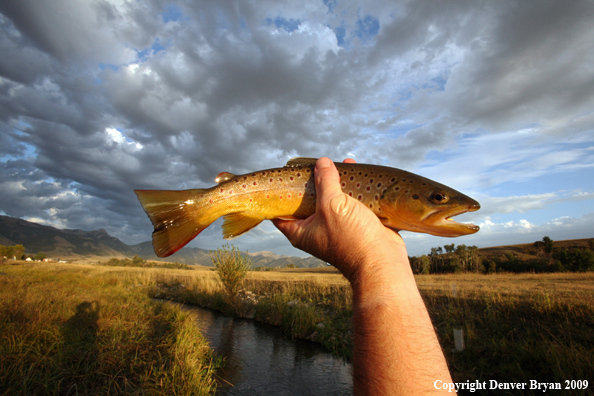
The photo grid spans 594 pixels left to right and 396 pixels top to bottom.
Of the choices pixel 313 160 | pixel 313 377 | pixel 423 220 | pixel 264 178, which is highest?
pixel 313 160

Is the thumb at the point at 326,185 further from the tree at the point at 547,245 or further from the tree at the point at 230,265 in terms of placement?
the tree at the point at 547,245

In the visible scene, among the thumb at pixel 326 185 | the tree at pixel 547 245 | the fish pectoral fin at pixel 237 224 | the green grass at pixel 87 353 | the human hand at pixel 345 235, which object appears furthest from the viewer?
the tree at pixel 547 245

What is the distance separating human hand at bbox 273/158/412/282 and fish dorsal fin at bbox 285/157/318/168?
65 cm

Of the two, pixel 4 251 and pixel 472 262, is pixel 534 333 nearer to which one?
pixel 472 262

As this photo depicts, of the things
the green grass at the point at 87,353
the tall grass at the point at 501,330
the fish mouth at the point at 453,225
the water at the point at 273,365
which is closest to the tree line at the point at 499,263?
the tall grass at the point at 501,330

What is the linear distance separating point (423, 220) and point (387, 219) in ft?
1.27

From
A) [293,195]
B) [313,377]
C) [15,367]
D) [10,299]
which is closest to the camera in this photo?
[293,195]

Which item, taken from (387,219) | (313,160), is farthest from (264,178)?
(387,219)

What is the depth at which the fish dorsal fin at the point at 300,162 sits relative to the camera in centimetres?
351

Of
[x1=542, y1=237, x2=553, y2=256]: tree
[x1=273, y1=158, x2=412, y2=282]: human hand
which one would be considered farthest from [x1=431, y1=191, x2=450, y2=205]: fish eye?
[x1=542, y1=237, x2=553, y2=256]: tree

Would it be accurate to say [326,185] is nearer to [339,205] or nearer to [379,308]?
[339,205]

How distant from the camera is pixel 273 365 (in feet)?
41.1

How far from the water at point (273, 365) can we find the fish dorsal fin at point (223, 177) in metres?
10.0

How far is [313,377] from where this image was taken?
11414 mm
